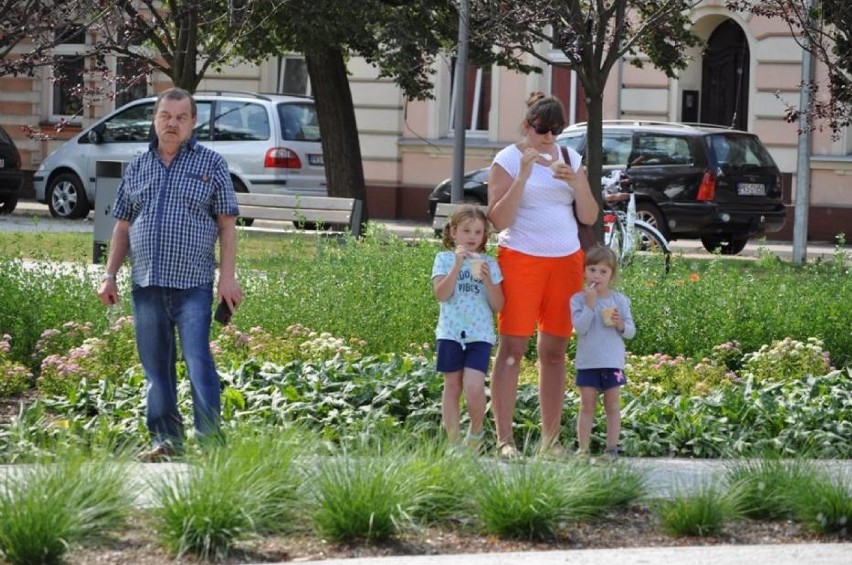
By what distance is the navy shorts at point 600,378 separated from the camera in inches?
317

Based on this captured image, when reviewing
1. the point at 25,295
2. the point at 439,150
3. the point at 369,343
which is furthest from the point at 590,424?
the point at 439,150

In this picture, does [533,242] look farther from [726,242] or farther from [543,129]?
[726,242]

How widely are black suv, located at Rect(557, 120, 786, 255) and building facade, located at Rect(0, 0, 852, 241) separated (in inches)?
144

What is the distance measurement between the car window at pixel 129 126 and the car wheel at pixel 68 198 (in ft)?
3.44

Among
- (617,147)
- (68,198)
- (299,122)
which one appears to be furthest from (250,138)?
(617,147)

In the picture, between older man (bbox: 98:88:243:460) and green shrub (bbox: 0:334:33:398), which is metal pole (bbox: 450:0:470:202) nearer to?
green shrub (bbox: 0:334:33:398)

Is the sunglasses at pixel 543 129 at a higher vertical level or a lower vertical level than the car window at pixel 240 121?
lower

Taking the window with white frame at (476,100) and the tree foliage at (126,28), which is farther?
the window with white frame at (476,100)

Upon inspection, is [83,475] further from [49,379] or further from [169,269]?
[49,379]

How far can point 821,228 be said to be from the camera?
2756 centimetres

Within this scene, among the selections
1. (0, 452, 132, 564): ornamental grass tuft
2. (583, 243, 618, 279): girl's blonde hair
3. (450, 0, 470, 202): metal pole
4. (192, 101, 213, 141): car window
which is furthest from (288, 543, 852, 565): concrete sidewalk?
(192, 101, 213, 141): car window

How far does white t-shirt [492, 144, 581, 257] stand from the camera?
26.1 ft

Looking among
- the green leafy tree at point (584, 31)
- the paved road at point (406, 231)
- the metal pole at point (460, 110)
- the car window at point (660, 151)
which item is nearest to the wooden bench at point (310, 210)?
the green leafy tree at point (584, 31)

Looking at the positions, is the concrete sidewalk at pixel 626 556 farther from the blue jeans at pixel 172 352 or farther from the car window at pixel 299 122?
the car window at pixel 299 122
